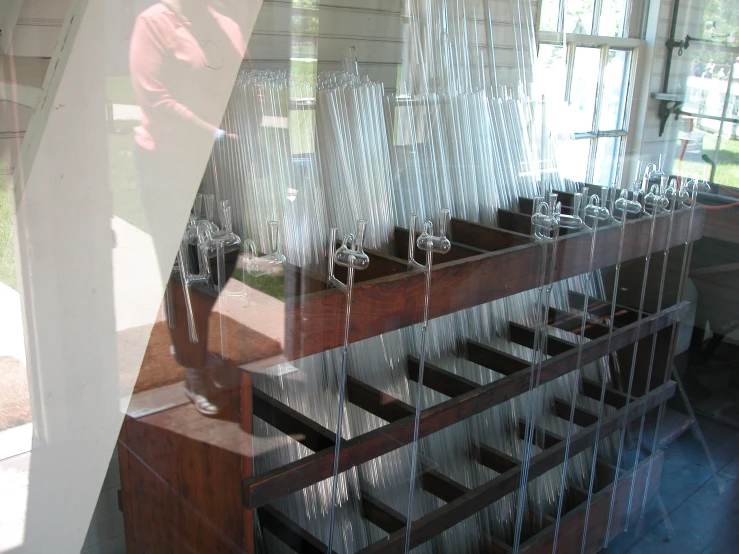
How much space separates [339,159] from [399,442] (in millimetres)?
509

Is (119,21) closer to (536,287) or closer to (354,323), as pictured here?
(354,323)

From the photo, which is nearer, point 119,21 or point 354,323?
point 119,21

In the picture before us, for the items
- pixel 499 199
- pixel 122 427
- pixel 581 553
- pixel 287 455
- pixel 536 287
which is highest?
pixel 499 199

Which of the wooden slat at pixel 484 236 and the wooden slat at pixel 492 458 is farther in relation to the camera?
the wooden slat at pixel 492 458

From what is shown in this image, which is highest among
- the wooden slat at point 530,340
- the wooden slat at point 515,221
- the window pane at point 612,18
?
the window pane at point 612,18

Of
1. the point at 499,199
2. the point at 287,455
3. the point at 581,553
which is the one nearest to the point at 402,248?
the point at 499,199

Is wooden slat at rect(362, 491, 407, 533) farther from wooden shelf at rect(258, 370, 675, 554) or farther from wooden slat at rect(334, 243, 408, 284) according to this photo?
wooden slat at rect(334, 243, 408, 284)

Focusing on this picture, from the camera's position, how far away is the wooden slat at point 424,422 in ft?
3.30

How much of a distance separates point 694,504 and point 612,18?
1035mm

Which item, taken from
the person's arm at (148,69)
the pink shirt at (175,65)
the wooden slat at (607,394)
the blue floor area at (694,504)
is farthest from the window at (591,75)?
the person's arm at (148,69)

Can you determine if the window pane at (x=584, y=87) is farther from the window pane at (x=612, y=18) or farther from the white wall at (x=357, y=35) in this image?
the white wall at (x=357, y=35)

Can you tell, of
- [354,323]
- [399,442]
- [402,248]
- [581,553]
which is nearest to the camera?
[354,323]

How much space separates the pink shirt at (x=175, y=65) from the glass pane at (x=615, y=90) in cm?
74

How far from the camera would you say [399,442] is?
1.16 metres
